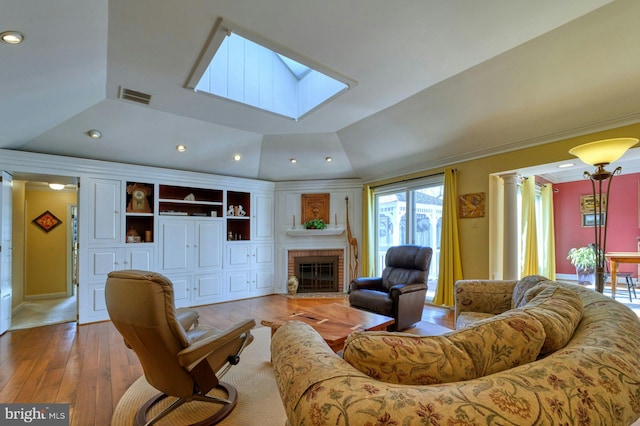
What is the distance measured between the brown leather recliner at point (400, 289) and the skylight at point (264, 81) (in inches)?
91.3

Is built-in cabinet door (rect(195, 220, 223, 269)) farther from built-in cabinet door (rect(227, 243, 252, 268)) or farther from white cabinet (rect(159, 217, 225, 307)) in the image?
built-in cabinet door (rect(227, 243, 252, 268))

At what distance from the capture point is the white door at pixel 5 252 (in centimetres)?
360

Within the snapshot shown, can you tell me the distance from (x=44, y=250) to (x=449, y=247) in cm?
702

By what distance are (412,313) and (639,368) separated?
2.89 meters

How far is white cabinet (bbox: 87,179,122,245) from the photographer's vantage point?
4289 mm

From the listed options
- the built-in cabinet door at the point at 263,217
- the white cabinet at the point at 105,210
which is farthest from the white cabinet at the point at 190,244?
the built-in cabinet door at the point at 263,217

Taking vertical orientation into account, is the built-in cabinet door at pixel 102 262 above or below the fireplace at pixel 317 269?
above

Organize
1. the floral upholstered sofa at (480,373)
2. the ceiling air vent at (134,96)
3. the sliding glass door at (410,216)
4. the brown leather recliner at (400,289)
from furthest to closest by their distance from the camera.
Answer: the sliding glass door at (410,216) → the brown leather recliner at (400,289) → the ceiling air vent at (134,96) → the floral upholstered sofa at (480,373)

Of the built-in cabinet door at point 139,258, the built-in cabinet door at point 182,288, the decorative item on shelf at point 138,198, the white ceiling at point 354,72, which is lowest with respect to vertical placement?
the built-in cabinet door at point 182,288

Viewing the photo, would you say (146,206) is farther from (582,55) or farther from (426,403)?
(582,55)

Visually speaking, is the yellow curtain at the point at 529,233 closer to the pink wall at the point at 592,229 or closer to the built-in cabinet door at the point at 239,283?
the pink wall at the point at 592,229

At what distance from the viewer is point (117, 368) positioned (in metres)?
2.71

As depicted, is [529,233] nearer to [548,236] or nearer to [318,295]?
[548,236]

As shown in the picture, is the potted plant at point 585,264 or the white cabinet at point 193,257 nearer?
the white cabinet at point 193,257
